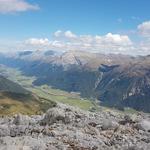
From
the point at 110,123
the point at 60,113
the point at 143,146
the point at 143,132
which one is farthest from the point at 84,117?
the point at 143,146

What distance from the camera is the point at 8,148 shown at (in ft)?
74.3

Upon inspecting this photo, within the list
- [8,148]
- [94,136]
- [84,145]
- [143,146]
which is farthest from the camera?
[94,136]

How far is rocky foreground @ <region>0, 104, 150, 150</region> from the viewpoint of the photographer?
24.8 m

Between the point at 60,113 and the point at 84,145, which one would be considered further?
the point at 60,113

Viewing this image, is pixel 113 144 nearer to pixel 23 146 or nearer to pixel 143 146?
pixel 143 146

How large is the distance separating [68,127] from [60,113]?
3649mm

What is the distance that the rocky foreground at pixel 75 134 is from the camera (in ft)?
81.4

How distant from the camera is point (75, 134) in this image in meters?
28.8

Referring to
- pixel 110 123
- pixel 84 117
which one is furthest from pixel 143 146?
pixel 84 117

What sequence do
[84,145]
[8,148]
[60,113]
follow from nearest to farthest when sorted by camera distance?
[8,148] → [84,145] → [60,113]

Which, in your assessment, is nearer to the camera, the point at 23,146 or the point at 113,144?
the point at 23,146

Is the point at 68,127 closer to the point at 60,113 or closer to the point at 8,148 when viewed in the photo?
the point at 60,113

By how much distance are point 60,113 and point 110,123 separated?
565cm

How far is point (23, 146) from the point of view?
23.5 m
